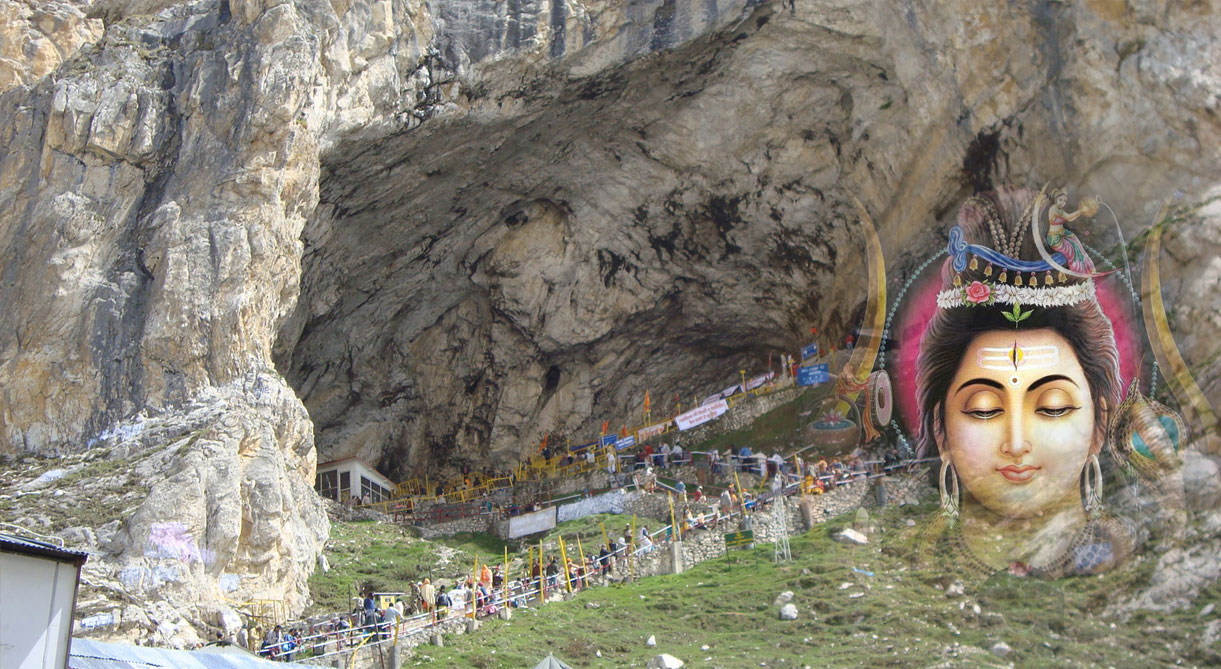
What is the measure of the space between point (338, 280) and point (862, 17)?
15069 mm

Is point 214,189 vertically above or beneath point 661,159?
beneath

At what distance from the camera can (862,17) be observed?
31688 millimetres

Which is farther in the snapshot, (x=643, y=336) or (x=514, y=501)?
(x=643, y=336)

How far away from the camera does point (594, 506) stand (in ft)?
105

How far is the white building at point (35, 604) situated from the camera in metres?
14.1

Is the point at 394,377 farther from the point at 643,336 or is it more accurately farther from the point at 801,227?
the point at 801,227

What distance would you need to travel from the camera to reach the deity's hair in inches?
1089

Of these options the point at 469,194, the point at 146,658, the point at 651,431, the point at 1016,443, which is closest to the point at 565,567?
the point at 1016,443

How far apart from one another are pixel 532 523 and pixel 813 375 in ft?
28.3

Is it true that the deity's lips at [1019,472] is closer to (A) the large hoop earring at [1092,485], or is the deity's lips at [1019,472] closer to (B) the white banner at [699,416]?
(A) the large hoop earring at [1092,485]

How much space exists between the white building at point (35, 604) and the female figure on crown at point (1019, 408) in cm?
1664

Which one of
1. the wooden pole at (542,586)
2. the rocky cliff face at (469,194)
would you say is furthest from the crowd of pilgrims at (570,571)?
the rocky cliff face at (469,194)

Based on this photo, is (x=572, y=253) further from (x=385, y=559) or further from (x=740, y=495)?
(x=385, y=559)

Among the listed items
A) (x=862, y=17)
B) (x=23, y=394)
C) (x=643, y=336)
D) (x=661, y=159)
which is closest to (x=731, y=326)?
(x=643, y=336)
